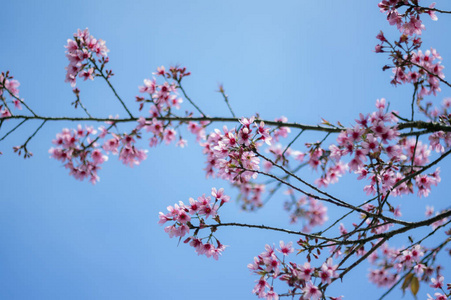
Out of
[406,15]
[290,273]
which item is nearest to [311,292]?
[290,273]

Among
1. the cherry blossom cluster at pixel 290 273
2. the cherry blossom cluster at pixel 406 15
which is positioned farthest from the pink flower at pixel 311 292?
the cherry blossom cluster at pixel 406 15

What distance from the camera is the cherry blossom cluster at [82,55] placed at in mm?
4750

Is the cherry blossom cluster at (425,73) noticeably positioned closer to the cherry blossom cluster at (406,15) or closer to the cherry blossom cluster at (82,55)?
the cherry blossom cluster at (406,15)

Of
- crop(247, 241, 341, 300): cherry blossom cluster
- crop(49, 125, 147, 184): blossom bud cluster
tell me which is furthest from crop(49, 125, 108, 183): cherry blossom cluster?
crop(247, 241, 341, 300): cherry blossom cluster

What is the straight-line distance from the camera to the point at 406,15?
12.7ft

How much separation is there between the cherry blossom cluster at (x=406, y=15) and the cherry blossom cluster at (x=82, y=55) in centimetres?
361

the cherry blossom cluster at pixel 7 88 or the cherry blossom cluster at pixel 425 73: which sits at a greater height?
the cherry blossom cluster at pixel 425 73

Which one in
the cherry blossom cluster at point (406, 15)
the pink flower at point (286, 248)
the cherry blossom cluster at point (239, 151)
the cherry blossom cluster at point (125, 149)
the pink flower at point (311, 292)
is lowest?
the pink flower at point (311, 292)

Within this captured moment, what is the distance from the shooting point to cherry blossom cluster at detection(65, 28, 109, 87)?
4.75 m

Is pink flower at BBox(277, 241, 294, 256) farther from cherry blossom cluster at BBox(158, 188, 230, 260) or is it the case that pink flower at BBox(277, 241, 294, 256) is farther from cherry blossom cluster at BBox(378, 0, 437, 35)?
cherry blossom cluster at BBox(378, 0, 437, 35)

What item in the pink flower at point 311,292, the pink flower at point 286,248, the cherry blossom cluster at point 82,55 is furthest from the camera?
the cherry blossom cluster at point 82,55

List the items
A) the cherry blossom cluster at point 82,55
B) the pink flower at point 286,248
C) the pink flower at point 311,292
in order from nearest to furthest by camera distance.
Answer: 1. the pink flower at point 311,292
2. the pink flower at point 286,248
3. the cherry blossom cluster at point 82,55

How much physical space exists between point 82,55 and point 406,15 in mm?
4151

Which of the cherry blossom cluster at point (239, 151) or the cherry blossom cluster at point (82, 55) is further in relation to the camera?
the cherry blossom cluster at point (82, 55)
